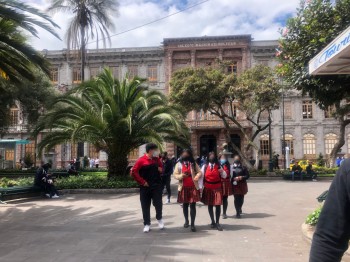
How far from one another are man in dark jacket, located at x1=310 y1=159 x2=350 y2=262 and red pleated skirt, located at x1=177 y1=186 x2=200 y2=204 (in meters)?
5.66

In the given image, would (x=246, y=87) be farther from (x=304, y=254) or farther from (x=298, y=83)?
(x=304, y=254)

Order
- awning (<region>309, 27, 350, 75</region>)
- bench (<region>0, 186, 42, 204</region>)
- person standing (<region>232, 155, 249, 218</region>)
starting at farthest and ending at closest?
bench (<region>0, 186, 42, 204</region>), person standing (<region>232, 155, 249, 218</region>), awning (<region>309, 27, 350, 75</region>)

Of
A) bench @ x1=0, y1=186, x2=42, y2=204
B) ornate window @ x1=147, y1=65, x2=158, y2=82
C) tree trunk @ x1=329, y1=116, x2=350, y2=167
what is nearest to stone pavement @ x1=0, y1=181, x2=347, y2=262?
bench @ x1=0, y1=186, x2=42, y2=204

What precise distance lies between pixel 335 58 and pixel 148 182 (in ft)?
13.8

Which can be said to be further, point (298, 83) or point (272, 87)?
point (272, 87)

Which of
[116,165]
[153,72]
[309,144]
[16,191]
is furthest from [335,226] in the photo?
[153,72]

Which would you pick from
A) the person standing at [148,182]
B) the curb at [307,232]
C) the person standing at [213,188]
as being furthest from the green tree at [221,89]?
the curb at [307,232]

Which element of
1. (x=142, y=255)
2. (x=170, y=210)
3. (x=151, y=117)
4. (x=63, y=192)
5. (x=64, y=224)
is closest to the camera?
(x=142, y=255)

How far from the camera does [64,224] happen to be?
8.16 metres

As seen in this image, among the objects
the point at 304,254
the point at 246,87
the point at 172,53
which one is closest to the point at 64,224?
the point at 304,254

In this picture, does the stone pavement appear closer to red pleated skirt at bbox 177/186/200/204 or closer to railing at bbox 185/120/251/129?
red pleated skirt at bbox 177/186/200/204

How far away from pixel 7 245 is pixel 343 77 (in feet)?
22.3

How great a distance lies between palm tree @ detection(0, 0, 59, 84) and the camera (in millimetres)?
8125

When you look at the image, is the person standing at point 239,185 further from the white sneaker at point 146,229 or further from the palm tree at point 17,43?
the palm tree at point 17,43
